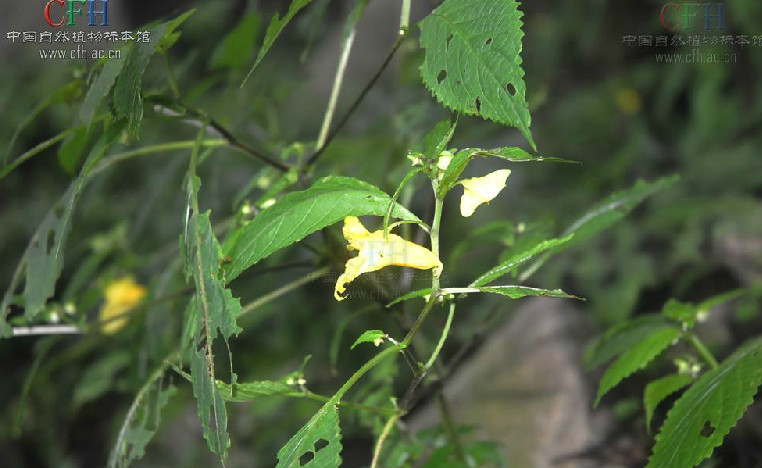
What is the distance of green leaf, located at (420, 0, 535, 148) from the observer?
55cm

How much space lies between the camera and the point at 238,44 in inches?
39.8

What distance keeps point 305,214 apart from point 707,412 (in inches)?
16.3

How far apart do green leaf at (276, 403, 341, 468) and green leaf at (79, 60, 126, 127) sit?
1.08 feet

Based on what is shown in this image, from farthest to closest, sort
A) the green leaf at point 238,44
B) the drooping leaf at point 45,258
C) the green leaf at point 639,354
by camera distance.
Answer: the green leaf at point 238,44, the green leaf at point 639,354, the drooping leaf at point 45,258

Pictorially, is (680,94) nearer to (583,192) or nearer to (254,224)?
(583,192)

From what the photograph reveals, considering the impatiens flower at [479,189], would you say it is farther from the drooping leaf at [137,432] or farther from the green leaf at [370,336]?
the drooping leaf at [137,432]

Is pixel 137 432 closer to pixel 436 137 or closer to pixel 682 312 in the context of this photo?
pixel 436 137

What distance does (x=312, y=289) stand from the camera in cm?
188

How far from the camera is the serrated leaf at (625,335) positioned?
82 centimetres

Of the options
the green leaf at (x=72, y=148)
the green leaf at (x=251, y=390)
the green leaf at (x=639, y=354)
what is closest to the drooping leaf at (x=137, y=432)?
the green leaf at (x=251, y=390)

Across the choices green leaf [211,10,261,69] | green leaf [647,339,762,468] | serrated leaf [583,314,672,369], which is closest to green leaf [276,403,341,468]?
green leaf [647,339,762,468]

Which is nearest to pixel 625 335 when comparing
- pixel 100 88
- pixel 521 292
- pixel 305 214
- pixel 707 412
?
pixel 707 412

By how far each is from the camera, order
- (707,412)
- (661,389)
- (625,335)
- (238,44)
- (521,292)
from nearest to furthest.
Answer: (521,292) → (707,412) → (661,389) → (625,335) → (238,44)

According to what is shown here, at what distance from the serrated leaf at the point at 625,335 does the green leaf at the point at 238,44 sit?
0.65 metres
